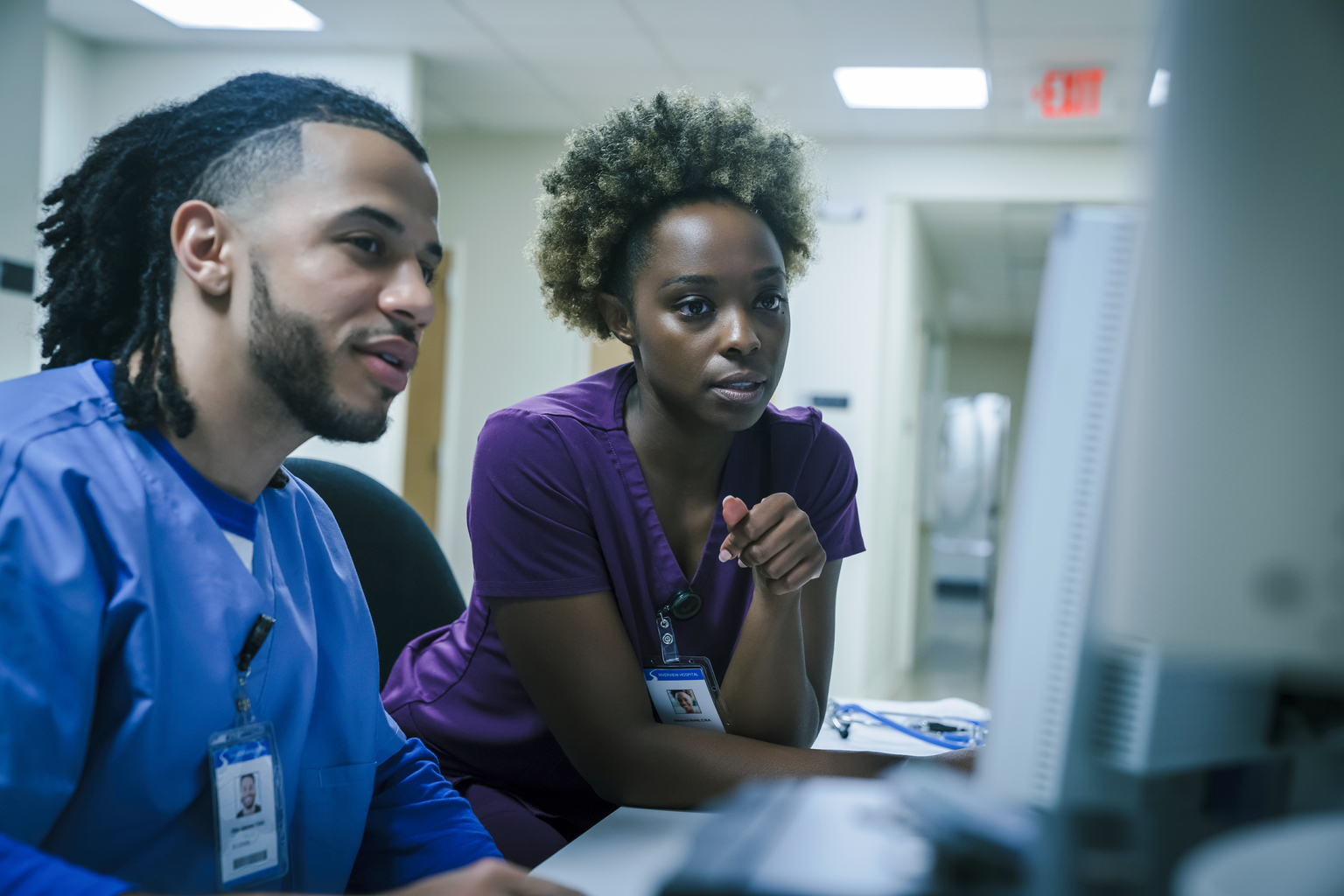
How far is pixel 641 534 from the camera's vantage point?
1.28 metres

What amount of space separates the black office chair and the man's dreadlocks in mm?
465

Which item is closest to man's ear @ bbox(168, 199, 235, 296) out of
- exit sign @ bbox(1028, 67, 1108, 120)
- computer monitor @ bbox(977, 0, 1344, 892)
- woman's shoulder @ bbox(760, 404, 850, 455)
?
computer monitor @ bbox(977, 0, 1344, 892)

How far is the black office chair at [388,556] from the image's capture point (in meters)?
1.45

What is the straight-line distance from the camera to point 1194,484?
16.6 inches

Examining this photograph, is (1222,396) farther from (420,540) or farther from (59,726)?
(420,540)

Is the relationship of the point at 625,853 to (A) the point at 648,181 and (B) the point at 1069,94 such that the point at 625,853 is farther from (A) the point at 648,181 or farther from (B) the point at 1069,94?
(B) the point at 1069,94

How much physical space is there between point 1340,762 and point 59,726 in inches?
28.3

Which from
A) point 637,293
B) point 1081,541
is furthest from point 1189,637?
point 637,293

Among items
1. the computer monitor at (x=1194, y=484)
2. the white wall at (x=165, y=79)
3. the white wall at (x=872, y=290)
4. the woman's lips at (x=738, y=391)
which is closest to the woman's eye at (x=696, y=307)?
the woman's lips at (x=738, y=391)

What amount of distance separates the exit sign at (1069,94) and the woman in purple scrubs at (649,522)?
3.08 metres

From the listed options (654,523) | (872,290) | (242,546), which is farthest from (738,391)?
(872,290)

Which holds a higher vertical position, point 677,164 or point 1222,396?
point 677,164

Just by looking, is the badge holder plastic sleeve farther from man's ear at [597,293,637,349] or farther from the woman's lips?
man's ear at [597,293,637,349]

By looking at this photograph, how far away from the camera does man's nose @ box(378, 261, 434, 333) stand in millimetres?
865
